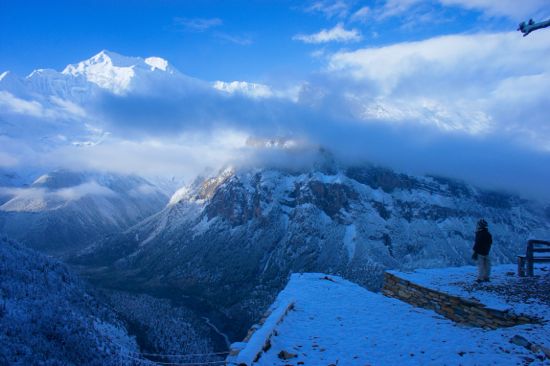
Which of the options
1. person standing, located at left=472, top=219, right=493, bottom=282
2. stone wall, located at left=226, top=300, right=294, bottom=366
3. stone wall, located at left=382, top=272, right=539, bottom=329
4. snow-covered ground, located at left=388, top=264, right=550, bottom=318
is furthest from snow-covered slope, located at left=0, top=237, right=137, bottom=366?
person standing, located at left=472, top=219, right=493, bottom=282

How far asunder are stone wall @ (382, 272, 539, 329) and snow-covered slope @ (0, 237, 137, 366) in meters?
33.6

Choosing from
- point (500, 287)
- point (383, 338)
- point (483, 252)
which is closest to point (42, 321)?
point (383, 338)

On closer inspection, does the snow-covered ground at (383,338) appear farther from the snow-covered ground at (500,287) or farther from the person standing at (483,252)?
the person standing at (483,252)

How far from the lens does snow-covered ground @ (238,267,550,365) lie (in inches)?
541

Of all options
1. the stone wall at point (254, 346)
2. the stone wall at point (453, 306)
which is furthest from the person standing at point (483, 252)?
the stone wall at point (254, 346)

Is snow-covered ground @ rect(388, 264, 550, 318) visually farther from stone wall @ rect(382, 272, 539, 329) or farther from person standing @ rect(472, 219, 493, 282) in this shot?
person standing @ rect(472, 219, 493, 282)

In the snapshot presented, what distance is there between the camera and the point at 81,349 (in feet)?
173

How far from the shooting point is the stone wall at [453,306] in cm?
1756

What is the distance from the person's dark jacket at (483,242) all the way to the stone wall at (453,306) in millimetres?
4395

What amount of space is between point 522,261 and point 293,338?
53.1 feet

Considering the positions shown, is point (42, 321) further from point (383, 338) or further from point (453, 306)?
point (453, 306)

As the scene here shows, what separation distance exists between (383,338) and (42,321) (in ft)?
166

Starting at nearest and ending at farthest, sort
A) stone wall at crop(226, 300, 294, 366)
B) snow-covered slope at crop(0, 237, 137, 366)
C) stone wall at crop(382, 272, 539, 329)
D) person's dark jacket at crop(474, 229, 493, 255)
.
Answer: stone wall at crop(226, 300, 294, 366) → stone wall at crop(382, 272, 539, 329) → person's dark jacket at crop(474, 229, 493, 255) → snow-covered slope at crop(0, 237, 137, 366)

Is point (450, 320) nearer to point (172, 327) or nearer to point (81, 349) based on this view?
point (81, 349)
